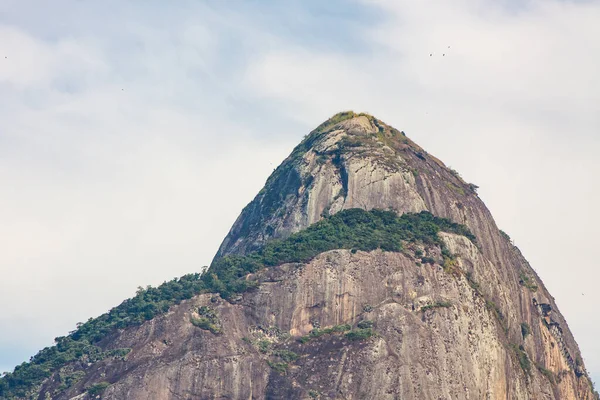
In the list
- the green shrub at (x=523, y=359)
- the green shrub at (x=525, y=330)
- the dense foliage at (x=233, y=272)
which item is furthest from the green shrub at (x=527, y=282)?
the green shrub at (x=523, y=359)

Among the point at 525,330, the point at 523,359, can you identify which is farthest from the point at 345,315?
the point at 525,330

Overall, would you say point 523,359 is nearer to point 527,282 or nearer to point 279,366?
point 527,282

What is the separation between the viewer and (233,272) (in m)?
166

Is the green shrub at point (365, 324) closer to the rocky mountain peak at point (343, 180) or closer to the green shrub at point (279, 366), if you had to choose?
the green shrub at point (279, 366)

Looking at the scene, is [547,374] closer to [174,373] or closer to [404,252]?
[404,252]

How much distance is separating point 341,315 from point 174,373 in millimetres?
21017

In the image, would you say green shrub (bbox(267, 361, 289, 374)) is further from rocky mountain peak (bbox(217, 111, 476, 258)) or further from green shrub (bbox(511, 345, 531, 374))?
green shrub (bbox(511, 345, 531, 374))

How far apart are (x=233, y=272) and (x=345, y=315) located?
15526mm

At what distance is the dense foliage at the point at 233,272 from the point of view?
15799cm

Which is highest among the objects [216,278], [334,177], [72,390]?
[334,177]

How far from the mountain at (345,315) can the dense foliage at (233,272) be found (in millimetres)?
251

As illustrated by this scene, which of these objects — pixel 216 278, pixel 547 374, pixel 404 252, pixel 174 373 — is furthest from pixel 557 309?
pixel 174 373

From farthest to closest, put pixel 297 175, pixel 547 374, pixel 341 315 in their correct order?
1. pixel 297 175
2. pixel 547 374
3. pixel 341 315

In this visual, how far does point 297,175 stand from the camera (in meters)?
186
